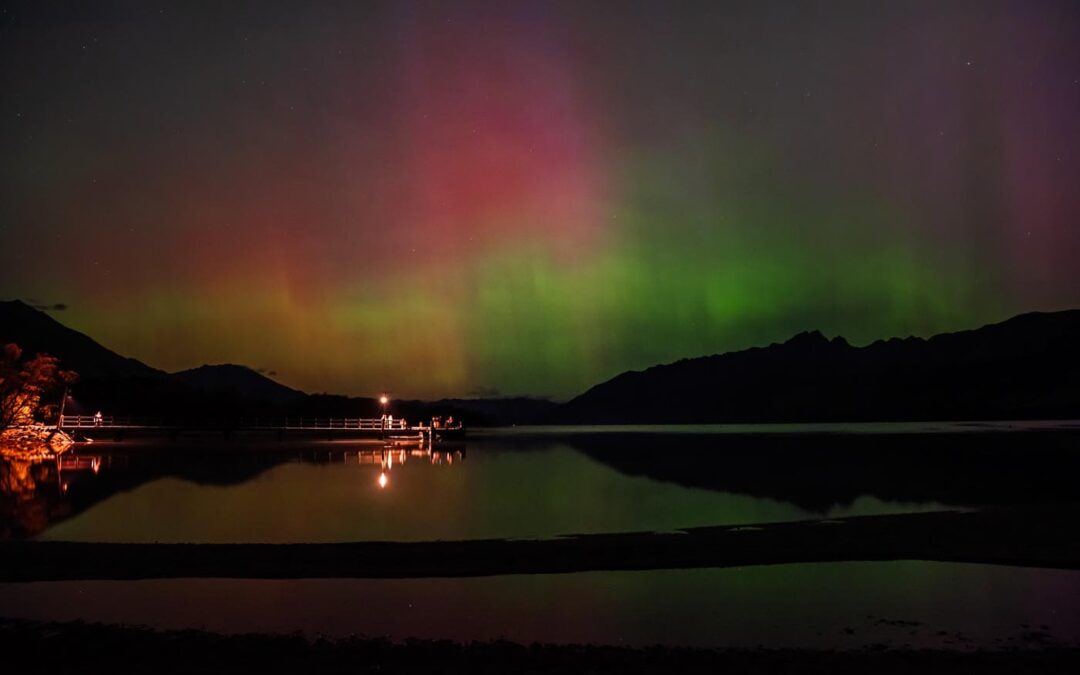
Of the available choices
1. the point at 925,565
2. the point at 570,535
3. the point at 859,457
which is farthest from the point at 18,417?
the point at 925,565

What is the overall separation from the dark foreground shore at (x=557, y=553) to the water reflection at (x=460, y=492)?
4428 mm

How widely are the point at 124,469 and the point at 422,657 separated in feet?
178

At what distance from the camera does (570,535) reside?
28.9 meters

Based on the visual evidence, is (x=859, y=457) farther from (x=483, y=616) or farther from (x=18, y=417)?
(x=18, y=417)

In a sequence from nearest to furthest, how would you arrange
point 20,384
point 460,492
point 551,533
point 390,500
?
1. point 551,533
2. point 390,500
3. point 460,492
4. point 20,384

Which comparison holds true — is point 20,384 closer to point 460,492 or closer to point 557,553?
point 460,492

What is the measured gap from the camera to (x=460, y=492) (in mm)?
45656

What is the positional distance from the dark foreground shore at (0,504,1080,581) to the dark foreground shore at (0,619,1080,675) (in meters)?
6.79

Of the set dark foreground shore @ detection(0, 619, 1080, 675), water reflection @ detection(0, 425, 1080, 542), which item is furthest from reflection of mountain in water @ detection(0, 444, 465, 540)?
dark foreground shore @ detection(0, 619, 1080, 675)

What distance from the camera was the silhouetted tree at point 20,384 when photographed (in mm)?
79312

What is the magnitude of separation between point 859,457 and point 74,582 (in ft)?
229

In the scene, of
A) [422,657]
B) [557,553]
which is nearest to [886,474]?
[557,553]

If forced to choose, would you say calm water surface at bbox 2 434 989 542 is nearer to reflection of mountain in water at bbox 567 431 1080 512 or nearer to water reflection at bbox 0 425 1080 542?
water reflection at bbox 0 425 1080 542

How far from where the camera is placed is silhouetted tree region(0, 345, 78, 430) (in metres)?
79.3
